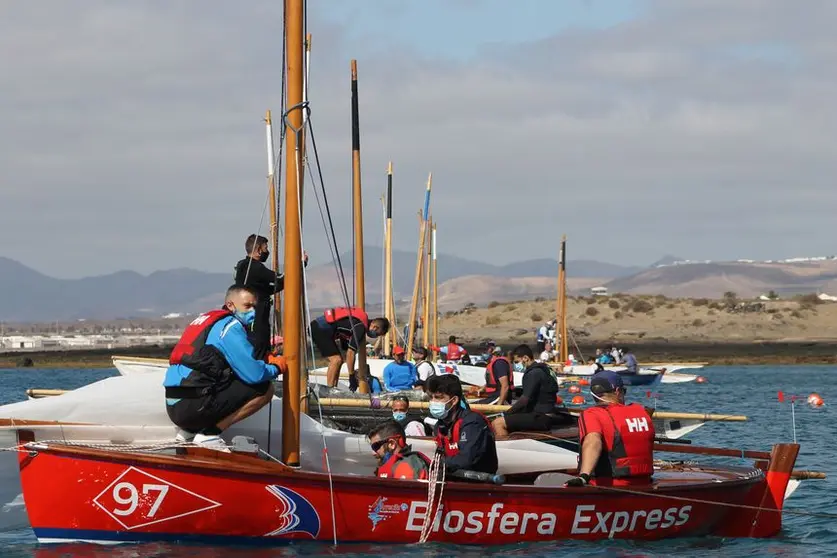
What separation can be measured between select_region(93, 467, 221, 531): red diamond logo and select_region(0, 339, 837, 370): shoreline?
56134mm

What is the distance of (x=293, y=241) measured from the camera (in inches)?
534

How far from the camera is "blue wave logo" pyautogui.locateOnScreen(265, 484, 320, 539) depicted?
512 inches

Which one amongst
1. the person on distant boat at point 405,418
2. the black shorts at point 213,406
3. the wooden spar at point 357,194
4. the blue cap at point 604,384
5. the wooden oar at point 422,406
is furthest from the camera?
the wooden spar at point 357,194

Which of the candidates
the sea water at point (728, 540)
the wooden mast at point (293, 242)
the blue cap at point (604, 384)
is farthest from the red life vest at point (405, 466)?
the blue cap at point (604, 384)

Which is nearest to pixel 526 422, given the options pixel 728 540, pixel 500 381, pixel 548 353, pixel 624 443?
pixel 500 381

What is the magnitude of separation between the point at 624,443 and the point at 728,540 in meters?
1.97

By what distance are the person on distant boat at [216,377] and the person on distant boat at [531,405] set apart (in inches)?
249

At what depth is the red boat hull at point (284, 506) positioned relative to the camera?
1255 cm

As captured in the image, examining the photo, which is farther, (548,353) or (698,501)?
(548,353)

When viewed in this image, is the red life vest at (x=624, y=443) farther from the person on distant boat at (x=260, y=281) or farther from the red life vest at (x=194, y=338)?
the person on distant boat at (x=260, y=281)

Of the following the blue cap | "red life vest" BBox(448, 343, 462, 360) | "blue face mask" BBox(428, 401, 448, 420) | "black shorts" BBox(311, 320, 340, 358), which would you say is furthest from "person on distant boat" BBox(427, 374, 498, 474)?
"red life vest" BBox(448, 343, 462, 360)

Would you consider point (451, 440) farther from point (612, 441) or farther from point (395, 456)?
point (612, 441)

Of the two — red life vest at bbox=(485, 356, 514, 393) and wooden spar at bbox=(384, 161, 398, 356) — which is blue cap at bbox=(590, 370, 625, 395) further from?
wooden spar at bbox=(384, 161, 398, 356)

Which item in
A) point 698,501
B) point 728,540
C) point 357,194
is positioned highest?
point 357,194
